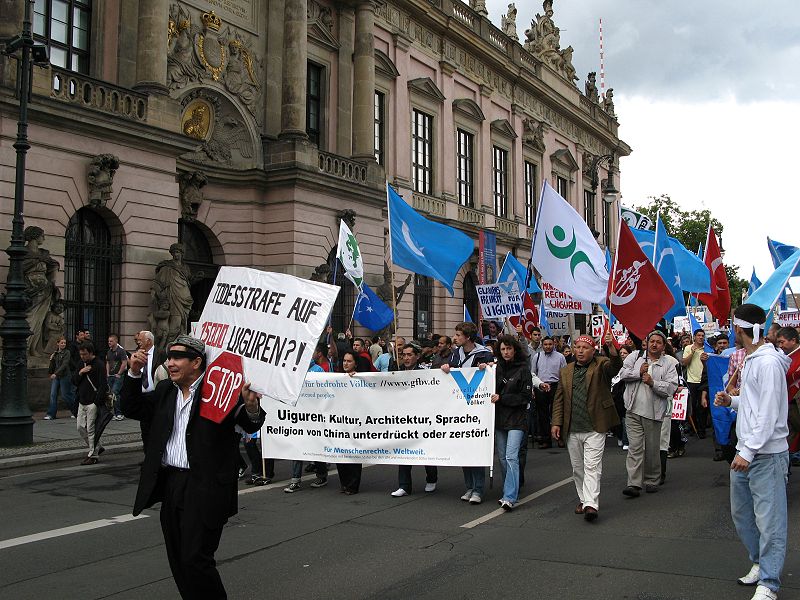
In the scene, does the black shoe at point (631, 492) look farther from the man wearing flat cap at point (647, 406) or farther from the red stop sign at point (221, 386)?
the red stop sign at point (221, 386)

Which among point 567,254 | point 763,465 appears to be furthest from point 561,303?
point 763,465

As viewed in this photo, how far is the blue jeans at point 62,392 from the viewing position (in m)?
16.6

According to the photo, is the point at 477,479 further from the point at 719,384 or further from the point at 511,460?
the point at 719,384

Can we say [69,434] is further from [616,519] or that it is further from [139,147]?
[616,519]

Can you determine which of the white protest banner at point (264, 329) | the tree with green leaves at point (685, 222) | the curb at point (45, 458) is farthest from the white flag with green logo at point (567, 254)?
the tree with green leaves at point (685, 222)

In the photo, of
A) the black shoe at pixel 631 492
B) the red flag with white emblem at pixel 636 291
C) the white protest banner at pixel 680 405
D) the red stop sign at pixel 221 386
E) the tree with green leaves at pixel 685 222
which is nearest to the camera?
the red stop sign at pixel 221 386

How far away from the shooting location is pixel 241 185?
24.6 m

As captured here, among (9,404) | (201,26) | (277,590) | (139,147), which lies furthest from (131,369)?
(201,26)

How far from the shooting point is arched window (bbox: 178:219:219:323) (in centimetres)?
2366

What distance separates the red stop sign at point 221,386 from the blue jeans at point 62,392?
1289 centimetres

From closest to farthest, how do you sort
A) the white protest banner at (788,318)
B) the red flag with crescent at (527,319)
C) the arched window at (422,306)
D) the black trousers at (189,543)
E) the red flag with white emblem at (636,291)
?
the black trousers at (189,543) → the red flag with white emblem at (636,291) → the white protest banner at (788,318) → the red flag with crescent at (527,319) → the arched window at (422,306)

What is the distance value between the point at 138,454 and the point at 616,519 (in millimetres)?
A: 7958

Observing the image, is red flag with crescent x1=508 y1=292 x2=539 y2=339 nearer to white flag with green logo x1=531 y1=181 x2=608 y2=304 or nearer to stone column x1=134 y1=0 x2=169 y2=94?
white flag with green logo x1=531 y1=181 x2=608 y2=304

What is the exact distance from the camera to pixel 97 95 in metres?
18.9
